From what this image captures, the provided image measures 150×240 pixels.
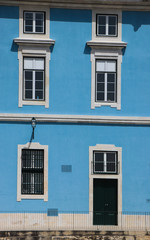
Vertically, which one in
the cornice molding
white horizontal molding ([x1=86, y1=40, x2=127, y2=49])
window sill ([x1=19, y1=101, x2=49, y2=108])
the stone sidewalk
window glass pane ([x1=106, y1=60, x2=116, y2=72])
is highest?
the cornice molding

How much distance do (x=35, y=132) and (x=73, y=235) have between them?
502 cm

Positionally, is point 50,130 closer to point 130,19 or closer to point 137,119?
point 137,119

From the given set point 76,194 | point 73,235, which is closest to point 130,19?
point 76,194

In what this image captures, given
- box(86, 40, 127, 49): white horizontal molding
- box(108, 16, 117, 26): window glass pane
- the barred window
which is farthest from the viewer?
box(108, 16, 117, 26): window glass pane

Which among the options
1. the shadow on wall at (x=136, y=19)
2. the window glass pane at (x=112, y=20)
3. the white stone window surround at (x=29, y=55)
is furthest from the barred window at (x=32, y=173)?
the shadow on wall at (x=136, y=19)

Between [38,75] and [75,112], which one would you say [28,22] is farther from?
[75,112]

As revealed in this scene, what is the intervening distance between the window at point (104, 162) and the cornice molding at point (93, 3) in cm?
661

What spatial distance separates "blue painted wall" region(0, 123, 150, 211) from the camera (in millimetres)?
23594

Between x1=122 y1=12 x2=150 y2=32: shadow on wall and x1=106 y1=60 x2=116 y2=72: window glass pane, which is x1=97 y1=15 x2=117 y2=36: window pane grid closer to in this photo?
x1=122 y1=12 x2=150 y2=32: shadow on wall

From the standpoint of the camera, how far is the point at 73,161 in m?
24.0

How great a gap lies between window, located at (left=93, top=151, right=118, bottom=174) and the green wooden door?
17.8 inches

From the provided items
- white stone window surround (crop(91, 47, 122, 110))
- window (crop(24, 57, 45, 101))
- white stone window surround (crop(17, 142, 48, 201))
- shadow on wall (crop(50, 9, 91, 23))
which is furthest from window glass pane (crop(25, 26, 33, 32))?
white stone window surround (crop(17, 142, 48, 201))

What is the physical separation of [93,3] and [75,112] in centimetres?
496

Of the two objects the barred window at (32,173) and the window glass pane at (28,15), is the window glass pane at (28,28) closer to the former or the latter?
the window glass pane at (28,15)
